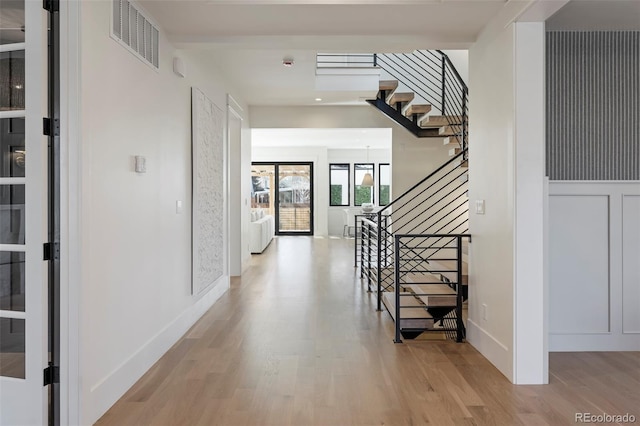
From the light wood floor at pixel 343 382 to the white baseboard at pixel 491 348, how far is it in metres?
0.06

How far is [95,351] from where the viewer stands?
2334 mm

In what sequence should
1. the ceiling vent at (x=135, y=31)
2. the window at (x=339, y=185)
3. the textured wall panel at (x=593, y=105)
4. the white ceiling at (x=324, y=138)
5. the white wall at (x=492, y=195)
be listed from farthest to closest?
1. the window at (x=339, y=185)
2. the white ceiling at (x=324, y=138)
3. the textured wall panel at (x=593, y=105)
4. the white wall at (x=492, y=195)
5. the ceiling vent at (x=135, y=31)

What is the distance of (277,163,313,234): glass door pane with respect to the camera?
13.2 metres

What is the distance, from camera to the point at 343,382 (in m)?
2.80

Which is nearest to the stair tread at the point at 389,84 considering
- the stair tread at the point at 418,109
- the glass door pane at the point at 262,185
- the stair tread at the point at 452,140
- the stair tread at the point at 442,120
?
the stair tread at the point at 418,109

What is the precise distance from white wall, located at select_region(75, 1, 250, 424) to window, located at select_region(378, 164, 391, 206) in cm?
993

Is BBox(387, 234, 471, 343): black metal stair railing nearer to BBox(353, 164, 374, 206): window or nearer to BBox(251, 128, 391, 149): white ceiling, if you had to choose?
BBox(251, 128, 391, 149): white ceiling

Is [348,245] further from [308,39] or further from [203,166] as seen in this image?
[308,39]

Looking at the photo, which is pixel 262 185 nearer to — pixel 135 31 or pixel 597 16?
pixel 135 31

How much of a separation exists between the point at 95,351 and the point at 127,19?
6.66ft

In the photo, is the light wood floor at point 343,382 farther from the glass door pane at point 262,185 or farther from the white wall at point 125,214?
the glass door pane at point 262,185

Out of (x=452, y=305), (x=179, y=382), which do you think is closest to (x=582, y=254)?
(x=452, y=305)

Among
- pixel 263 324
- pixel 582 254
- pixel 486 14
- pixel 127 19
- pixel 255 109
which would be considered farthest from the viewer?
pixel 255 109

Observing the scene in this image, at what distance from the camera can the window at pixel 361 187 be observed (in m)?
13.2
